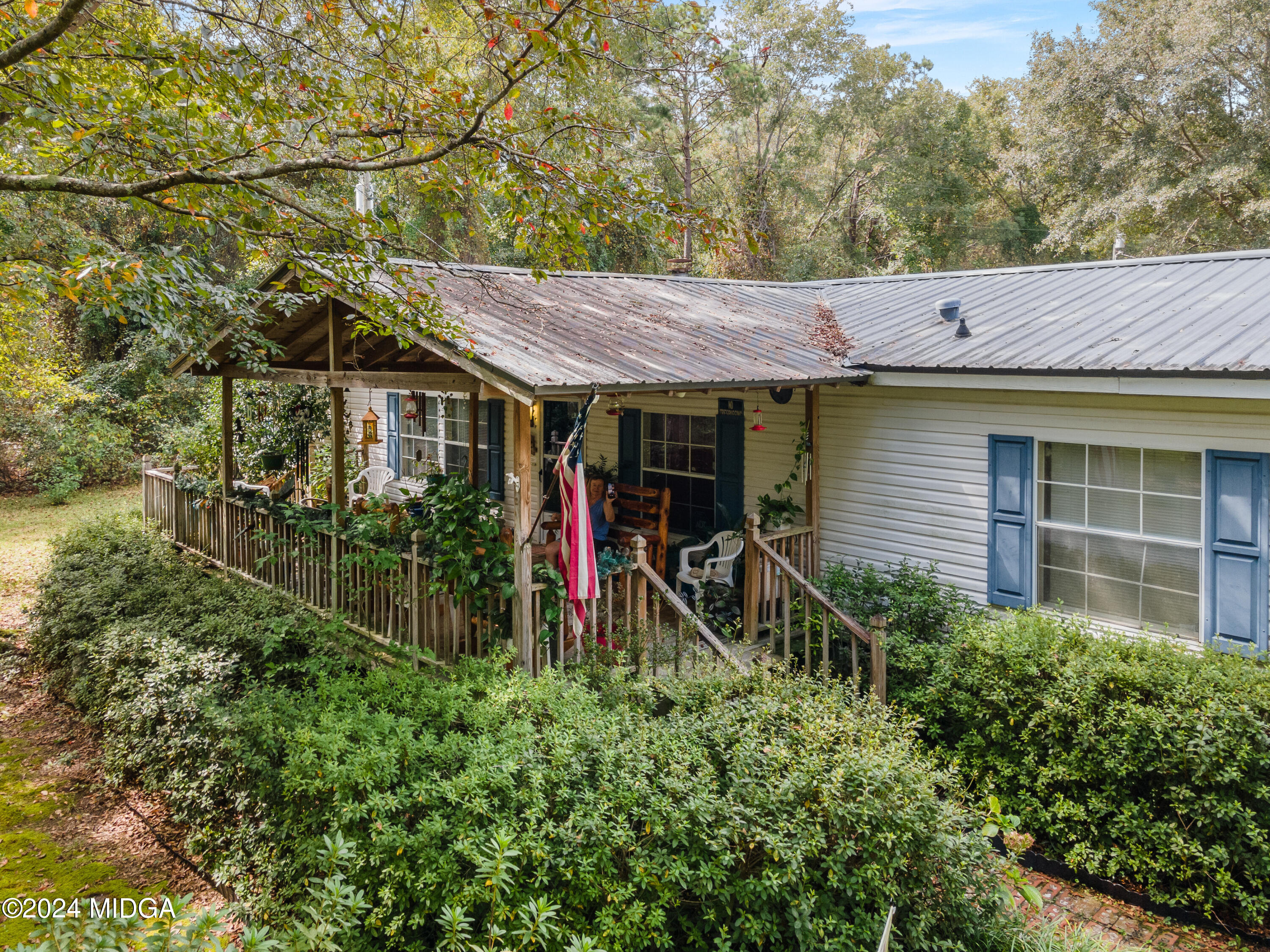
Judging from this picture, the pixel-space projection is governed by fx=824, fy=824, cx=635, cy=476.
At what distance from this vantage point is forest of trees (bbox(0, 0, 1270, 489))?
5500 mm

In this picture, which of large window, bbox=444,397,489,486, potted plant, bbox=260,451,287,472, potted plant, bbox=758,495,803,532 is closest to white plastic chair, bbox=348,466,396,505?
potted plant, bbox=260,451,287,472

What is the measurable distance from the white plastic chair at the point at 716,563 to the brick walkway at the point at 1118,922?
395 centimetres

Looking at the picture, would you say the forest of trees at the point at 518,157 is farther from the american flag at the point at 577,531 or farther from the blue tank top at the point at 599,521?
the blue tank top at the point at 599,521

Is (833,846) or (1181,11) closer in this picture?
(833,846)

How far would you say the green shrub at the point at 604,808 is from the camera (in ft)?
12.2

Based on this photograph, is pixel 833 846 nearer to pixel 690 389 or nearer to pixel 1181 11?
pixel 690 389

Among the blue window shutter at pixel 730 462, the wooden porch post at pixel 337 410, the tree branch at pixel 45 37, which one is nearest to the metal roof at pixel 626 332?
the wooden porch post at pixel 337 410

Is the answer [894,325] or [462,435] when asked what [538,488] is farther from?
[894,325]

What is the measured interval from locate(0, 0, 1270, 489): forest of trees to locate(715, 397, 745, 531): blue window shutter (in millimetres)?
2560

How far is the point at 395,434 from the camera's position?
14227mm

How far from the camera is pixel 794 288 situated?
41.2 feet

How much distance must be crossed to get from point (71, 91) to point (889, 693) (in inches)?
297

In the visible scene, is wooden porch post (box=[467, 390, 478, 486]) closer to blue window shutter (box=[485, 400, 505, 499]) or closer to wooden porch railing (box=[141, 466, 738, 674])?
blue window shutter (box=[485, 400, 505, 499])

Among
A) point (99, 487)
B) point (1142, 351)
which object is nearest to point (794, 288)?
point (1142, 351)
